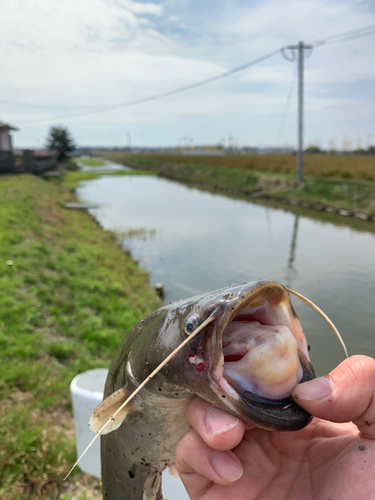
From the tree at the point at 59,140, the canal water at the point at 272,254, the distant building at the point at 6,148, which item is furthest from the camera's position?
the tree at the point at 59,140

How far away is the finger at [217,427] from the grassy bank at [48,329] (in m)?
2.25

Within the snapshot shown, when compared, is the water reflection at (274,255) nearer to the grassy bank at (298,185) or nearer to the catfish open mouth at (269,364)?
the grassy bank at (298,185)

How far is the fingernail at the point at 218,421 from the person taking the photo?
133 centimetres

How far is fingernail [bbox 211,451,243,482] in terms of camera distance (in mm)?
1431

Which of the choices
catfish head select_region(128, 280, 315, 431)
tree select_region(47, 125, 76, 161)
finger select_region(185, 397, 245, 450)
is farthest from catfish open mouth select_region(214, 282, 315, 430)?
tree select_region(47, 125, 76, 161)

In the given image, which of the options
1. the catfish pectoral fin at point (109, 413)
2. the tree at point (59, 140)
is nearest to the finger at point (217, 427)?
the catfish pectoral fin at point (109, 413)

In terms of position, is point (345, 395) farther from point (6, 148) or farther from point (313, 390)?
point (6, 148)

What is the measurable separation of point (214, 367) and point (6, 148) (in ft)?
91.3

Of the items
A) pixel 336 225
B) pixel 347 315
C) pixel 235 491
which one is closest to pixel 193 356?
pixel 235 491

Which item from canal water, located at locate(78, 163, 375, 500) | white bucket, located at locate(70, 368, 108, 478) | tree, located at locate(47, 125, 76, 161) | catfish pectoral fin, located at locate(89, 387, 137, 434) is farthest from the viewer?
tree, located at locate(47, 125, 76, 161)

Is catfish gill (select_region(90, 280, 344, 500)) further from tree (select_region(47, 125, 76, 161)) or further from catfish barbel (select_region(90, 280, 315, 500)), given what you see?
tree (select_region(47, 125, 76, 161))

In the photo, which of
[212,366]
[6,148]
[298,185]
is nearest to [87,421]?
[212,366]

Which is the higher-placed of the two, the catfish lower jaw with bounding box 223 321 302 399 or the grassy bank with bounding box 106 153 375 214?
the catfish lower jaw with bounding box 223 321 302 399

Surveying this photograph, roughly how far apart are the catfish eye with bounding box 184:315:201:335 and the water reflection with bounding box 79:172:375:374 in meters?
5.34
